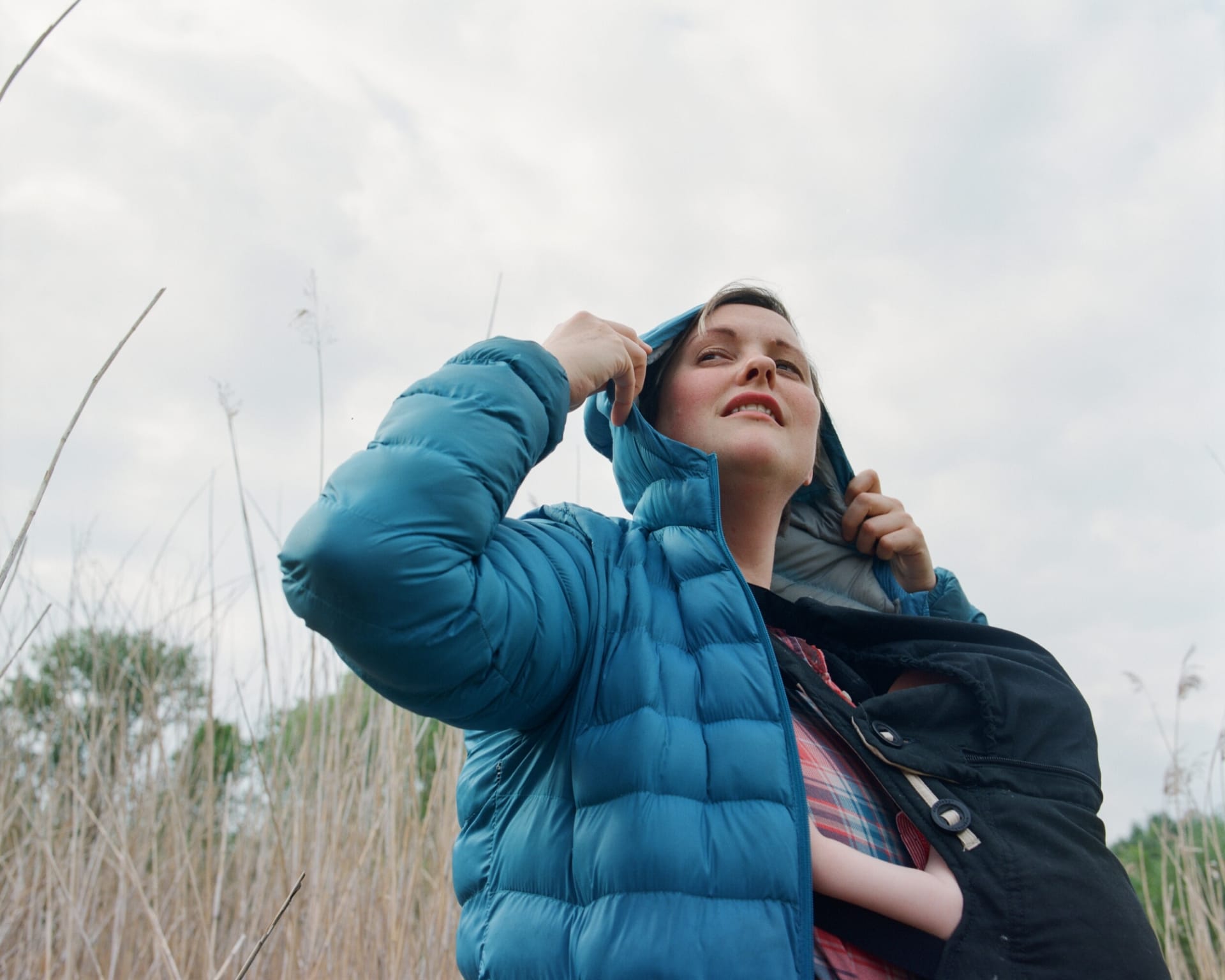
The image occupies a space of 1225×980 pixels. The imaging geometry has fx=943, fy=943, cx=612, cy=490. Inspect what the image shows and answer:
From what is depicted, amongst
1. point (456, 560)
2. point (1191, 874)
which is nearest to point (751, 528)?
point (456, 560)

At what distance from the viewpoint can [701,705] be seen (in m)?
0.87

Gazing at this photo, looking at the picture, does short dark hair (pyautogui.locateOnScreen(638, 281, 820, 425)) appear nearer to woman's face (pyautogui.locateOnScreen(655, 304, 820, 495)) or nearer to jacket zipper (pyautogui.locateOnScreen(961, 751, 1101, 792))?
woman's face (pyautogui.locateOnScreen(655, 304, 820, 495))

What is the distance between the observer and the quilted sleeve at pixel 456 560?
73 cm

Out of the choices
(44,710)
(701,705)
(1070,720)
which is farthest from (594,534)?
(44,710)

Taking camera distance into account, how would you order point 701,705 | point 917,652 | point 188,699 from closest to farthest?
point 701,705, point 917,652, point 188,699

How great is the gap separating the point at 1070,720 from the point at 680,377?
0.66m

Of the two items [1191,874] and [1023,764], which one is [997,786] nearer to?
[1023,764]

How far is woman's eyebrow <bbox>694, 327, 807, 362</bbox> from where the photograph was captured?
4.54 ft

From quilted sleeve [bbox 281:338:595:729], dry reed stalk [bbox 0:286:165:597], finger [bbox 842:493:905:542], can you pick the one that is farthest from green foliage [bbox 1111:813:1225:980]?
dry reed stalk [bbox 0:286:165:597]

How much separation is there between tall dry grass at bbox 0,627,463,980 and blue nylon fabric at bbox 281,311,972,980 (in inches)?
32.7

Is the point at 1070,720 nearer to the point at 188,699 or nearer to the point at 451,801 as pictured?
the point at 451,801

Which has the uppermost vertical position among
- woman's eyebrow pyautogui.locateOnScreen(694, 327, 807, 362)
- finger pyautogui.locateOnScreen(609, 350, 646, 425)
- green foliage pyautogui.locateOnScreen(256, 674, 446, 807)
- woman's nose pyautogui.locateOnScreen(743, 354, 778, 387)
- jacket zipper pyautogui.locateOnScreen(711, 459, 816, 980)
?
woman's eyebrow pyautogui.locateOnScreen(694, 327, 807, 362)

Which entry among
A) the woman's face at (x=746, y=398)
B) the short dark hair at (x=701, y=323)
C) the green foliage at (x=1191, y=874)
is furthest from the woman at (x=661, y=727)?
the green foliage at (x=1191, y=874)

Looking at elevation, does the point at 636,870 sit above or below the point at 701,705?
below
